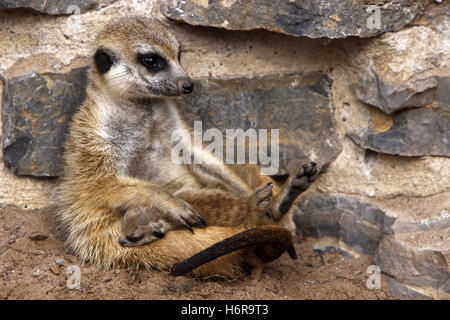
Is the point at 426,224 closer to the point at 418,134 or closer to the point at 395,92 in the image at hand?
the point at 418,134

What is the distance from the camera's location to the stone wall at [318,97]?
100 inches

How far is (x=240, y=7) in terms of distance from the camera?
2.72m

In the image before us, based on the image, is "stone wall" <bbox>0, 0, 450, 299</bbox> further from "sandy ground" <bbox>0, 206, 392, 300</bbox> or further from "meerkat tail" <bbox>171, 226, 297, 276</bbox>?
"meerkat tail" <bbox>171, 226, 297, 276</bbox>

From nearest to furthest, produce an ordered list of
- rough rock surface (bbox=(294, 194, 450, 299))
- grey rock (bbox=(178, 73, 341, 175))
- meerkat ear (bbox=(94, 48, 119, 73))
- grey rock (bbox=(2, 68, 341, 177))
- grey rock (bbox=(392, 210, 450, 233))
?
1. rough rock surface (bbox=(294, 194, 450, 299))
2. grey rock (bbox=(392, 210, 450, 233))
3. meerkat ear (bbox=(94, 48, 119, 73))
4. grey rock (bbox=(2, 68, 341, 177))
5. grey rock (bbox=(178, 73, 341, 175))

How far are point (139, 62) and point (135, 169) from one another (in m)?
0.55

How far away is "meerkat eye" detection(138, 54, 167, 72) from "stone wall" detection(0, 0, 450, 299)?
0.27 m

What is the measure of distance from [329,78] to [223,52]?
1.95ft

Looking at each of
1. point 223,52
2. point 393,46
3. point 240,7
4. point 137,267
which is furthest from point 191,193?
point 393,46

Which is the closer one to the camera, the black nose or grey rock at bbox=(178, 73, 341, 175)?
the black nose

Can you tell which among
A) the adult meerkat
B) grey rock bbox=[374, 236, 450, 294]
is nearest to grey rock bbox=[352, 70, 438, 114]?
the adult meerkat

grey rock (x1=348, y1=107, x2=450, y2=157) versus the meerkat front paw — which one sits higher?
grey rock (x1=348, y1=107, x2=450, y2=157)

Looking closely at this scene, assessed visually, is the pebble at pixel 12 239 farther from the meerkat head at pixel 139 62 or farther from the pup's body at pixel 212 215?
the meerkat head at pixel 139 62

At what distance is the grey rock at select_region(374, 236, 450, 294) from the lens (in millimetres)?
2320

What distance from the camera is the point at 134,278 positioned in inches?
93.2
